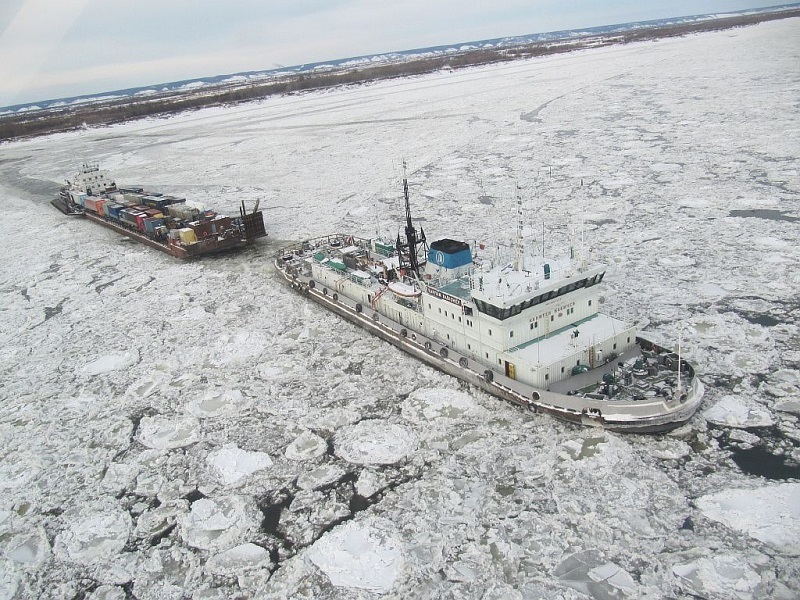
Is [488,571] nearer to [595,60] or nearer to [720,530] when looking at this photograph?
[720,530]

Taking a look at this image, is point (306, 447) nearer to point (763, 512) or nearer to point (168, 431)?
point (168, 431)

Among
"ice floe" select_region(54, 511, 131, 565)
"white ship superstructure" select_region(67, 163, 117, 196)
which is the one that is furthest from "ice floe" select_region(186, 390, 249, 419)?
"white ship superstructure" select_region(67, 163, 117, 196)

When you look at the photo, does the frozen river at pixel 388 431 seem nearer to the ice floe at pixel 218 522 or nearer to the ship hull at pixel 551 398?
the ice floe at pixel 218 522

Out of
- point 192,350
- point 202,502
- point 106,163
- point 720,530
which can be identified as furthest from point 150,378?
point 106,163

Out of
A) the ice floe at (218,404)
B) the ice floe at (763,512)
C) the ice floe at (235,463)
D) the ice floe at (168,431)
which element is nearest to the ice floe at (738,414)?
the ice floe at (763,512)

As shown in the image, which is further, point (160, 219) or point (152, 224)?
point (160, 219)

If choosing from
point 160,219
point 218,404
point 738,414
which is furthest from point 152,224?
point 738,414
